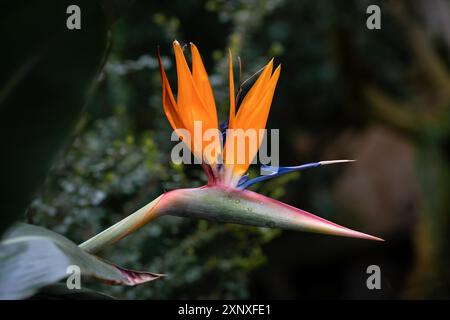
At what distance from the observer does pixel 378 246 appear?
302cm

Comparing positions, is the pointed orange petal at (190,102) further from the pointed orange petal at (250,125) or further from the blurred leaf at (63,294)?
the blurred leaf at (63,294)

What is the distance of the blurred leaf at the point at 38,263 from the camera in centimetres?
49

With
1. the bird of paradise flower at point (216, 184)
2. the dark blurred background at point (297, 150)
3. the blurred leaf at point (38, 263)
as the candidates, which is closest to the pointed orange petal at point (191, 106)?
the bird of paradise flower at point (216, 184)

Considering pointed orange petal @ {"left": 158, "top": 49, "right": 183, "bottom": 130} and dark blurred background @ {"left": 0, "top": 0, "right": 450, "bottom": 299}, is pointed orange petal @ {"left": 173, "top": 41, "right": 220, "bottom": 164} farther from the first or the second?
dark blurred background @ {"left": 0, "top": 0, "right": 450, "bottom": 299}

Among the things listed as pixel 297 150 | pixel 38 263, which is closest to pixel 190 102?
pixel 38 263

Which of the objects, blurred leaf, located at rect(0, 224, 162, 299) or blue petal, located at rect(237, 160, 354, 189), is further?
blue petal, located at rect(237, 160, 354, 189)

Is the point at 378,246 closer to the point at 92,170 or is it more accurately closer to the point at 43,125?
the point at 92,170

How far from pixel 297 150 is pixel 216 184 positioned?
2.25m

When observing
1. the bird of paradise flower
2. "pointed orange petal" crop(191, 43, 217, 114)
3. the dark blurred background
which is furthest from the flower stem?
the dark blurred background

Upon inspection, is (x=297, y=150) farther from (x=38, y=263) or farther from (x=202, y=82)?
(x=38, y=263)

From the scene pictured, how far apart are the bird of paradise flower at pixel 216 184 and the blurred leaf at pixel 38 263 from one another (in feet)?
0.19

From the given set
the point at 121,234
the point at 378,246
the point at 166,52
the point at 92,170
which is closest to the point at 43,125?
the point at 121,234

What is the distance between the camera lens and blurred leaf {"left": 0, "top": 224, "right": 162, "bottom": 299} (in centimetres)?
49

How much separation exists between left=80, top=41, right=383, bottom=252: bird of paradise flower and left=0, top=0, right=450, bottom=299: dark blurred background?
492 millimetres
